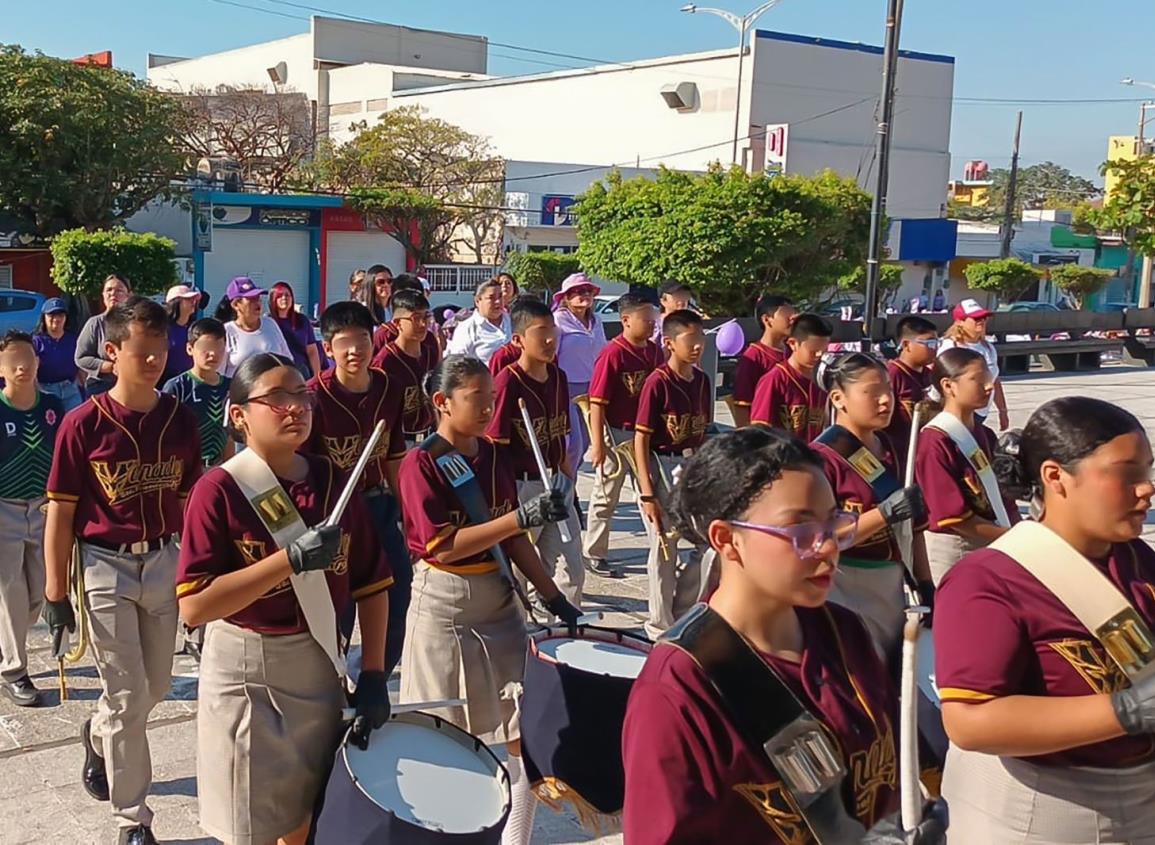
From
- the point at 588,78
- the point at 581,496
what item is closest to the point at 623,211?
the point at 581,496

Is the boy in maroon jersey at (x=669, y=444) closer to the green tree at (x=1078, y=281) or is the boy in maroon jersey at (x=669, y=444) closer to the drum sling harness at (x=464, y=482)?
the drum sling harness at (x=464, y=482)

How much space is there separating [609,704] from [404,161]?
135 ft

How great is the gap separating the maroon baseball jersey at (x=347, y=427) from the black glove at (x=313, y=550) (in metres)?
2.77

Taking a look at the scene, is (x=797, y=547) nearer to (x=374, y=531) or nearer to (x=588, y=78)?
(x=374, y=531)

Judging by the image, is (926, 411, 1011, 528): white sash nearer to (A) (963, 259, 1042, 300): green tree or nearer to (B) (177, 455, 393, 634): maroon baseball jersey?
(B) (177, 455, 393, 634): maroon baseball jersey

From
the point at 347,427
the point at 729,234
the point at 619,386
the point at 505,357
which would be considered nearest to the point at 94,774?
the point at 347,427

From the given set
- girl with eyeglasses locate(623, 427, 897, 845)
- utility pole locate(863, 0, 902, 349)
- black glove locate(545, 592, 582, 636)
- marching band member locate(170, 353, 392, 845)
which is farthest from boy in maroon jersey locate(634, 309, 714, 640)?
utility pole locate(863, 0, 902, 349)

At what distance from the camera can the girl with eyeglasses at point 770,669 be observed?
2207mm

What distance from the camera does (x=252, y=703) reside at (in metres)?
3.67

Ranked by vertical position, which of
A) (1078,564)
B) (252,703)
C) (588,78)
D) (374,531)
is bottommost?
(252,703)

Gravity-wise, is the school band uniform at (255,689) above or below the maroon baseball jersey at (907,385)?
below

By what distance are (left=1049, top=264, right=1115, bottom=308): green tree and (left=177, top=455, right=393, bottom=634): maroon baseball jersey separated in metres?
47.0

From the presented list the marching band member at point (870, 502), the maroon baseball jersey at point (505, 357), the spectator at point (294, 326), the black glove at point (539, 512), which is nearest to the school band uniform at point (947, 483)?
the marching band member at point (870, 502)

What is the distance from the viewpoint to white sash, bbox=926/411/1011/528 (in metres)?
5.25
